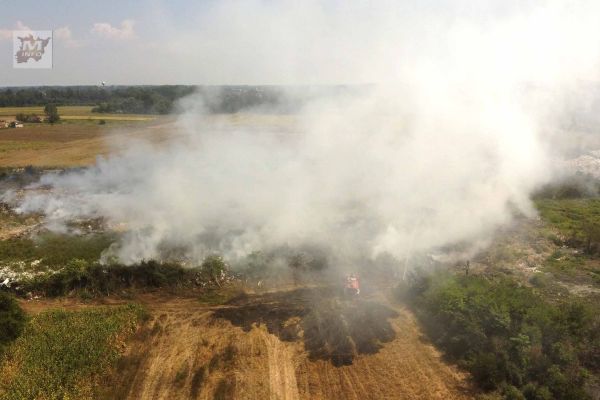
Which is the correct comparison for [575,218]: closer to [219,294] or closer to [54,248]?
[219,294]

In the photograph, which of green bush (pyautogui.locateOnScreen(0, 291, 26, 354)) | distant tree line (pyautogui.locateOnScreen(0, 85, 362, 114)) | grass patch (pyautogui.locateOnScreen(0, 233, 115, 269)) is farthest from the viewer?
distant tree line (pyautogui.locateOnScreen(0, 85, 362, 114))

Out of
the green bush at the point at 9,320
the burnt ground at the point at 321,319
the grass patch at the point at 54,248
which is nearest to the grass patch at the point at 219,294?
the burnt ground at the point at 321,319

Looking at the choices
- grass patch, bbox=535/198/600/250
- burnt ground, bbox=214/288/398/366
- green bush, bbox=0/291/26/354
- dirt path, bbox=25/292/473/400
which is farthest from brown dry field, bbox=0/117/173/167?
grass patch, bbox=535/198/600/250

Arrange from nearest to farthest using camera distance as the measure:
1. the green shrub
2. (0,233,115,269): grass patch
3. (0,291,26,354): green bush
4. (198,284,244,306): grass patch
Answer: the green shrub < (0,291,26,354): green bush < (198,284,244,306): grass patch < (0,233,115,269): grass patch

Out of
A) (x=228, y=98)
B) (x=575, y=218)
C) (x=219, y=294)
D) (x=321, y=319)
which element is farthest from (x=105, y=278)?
(x=228, y=98)

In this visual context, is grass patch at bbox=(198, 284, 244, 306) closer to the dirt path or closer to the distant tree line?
the dirt path

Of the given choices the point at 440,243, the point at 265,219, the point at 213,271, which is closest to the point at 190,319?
the point at 213,271

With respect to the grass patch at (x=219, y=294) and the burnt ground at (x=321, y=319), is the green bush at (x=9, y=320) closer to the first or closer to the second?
the grass patch at (x=219, y=294)
